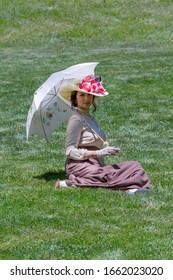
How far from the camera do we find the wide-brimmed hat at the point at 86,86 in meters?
10.2

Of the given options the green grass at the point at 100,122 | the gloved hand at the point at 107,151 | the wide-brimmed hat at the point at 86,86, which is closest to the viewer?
the green grass at the point at 100,122

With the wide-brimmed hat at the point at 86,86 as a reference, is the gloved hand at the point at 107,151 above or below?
below

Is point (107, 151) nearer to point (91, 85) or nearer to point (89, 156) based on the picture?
point (89, 156)

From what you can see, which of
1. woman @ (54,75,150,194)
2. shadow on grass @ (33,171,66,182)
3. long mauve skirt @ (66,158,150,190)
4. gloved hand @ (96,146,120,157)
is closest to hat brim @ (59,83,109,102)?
woman @ (54,75,150,194)

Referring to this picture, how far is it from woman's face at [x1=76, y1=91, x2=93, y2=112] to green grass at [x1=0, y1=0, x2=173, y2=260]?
100 cm

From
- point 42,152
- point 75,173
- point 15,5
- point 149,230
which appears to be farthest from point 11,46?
point 149,230

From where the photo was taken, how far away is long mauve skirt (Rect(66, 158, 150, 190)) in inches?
395

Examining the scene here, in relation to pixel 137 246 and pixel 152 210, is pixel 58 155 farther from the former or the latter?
pixel 137 246

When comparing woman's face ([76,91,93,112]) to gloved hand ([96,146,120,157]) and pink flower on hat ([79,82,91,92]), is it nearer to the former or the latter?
pink flower on hat ([79,82,91,92])

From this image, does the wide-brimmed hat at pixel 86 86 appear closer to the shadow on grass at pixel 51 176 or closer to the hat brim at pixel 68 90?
the hat brim at pixel 68 90

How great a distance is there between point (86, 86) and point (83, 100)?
0.21m

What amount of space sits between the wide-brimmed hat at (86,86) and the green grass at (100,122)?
113cm

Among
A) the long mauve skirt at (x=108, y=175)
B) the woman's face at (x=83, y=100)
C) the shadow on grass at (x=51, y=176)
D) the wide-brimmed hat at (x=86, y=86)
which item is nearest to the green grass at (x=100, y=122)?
the shadow on grass at (x=51, y=176)
